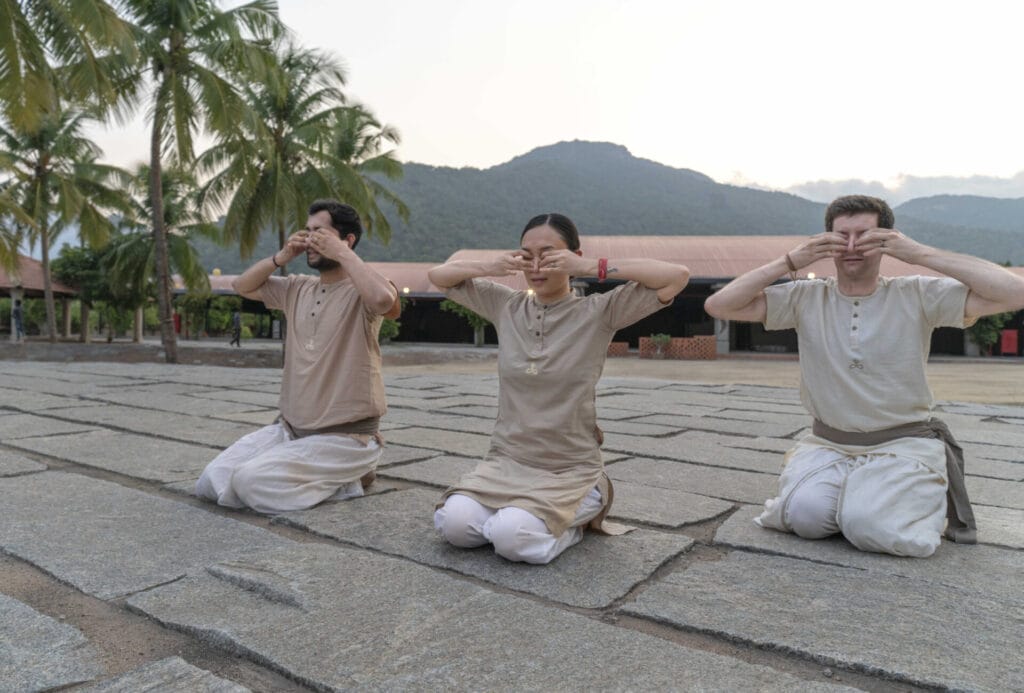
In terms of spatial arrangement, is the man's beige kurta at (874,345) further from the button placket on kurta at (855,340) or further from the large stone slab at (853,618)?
the large stone slab at (853,618)

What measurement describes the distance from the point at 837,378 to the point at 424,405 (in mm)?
4916

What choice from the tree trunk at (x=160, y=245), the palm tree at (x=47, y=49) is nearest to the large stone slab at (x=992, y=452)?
the palm tree at (x=47, y=49)

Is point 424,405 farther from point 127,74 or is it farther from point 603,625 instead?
point 127,74

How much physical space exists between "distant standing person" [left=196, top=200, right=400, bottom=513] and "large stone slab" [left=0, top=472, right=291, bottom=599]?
23 centimetres

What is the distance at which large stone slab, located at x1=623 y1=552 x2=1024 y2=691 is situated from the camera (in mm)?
1702

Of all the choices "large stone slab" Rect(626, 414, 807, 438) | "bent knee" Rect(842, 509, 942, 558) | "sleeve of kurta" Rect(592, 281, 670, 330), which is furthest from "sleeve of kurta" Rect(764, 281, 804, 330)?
"large stone slab" Rect(626, 414, 807, 438)

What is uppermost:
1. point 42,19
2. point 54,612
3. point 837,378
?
point 42,19

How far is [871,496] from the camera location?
8.40 ft

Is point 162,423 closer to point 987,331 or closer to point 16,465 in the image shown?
point 16,465

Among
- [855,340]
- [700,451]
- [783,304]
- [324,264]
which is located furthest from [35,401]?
[855,340]

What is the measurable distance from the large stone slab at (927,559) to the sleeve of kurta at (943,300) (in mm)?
787

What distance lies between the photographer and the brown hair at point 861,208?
2.58m

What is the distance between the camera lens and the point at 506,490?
2576mm

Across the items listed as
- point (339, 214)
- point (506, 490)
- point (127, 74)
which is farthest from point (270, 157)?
point (506, 490)
